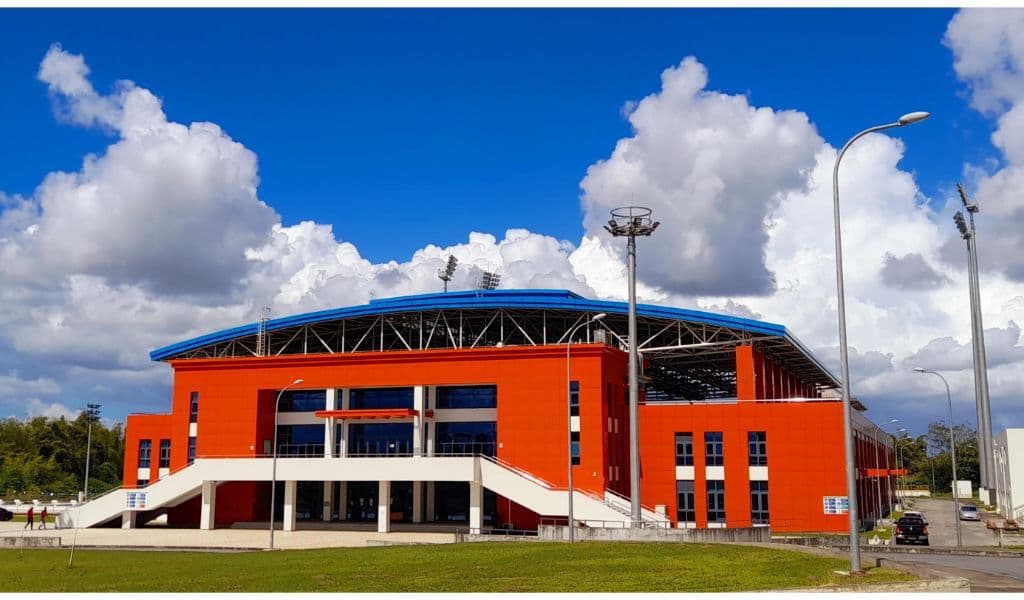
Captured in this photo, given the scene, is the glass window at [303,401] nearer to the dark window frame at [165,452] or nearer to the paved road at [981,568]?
the dark window frame at [165,452]

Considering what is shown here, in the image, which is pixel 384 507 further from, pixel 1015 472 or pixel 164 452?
pixel 1015 472

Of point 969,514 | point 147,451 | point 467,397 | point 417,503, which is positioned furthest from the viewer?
point 969,514

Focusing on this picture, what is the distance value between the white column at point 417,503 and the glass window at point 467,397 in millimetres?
5121

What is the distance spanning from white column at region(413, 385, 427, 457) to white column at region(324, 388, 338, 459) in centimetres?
531

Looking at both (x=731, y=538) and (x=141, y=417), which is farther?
(x=141, y=417)

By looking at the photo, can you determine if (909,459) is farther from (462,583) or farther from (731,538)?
(462,583)

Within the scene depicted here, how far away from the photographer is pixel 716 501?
55156mm

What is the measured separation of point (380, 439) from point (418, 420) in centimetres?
420

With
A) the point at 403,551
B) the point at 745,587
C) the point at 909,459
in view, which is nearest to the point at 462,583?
the point at 745,587

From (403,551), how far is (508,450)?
1999 centimetres

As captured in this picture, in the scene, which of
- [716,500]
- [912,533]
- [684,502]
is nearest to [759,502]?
[716,500]

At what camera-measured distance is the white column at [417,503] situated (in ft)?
199

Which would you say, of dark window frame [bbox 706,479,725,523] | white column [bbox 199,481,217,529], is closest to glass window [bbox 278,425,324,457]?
white column [bbox 199,481,217,529]

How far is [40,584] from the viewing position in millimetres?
28875
